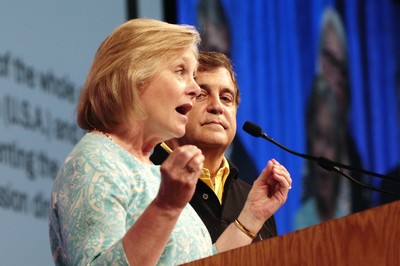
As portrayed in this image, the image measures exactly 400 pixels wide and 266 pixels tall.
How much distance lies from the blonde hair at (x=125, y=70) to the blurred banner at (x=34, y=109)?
45.4 inches

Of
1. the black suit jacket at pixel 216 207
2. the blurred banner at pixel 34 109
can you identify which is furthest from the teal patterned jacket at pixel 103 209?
the blurred banner at pixel 34 109

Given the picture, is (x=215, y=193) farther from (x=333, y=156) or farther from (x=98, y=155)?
(x=333, y=156)

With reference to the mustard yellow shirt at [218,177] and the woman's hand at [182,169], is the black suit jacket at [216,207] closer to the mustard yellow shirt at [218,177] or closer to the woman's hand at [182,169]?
the mustard yellow shirt at [218,177]

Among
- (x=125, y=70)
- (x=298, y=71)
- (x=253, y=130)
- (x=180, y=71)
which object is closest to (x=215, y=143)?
(x=253, y=130)

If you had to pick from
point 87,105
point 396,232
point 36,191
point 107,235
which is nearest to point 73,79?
point 36,191

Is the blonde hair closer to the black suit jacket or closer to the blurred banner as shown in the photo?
the black suit jacket

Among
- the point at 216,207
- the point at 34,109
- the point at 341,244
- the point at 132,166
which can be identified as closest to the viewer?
the point at 341,244

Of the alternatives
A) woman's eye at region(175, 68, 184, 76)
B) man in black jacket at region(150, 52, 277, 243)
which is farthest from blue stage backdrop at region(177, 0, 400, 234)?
woman's eye at region(175, 68, 184, 76)

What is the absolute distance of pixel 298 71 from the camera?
613cm

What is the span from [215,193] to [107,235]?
3.48ft

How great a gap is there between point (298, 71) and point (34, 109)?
2.63 meters

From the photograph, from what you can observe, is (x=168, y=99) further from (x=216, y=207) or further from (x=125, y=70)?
(x=216, y=207)

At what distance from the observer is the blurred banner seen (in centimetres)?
361

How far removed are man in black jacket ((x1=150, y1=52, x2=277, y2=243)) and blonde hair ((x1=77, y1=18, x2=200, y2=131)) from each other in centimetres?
69
